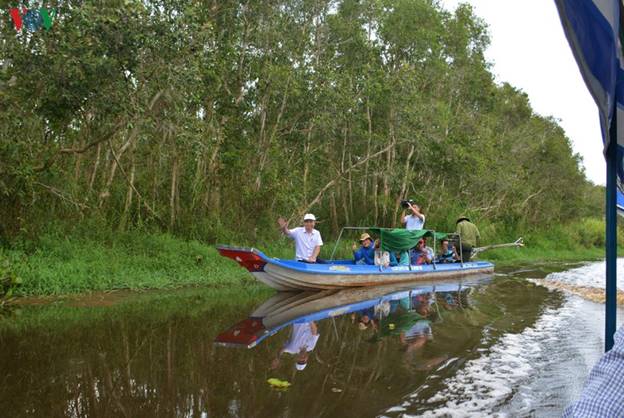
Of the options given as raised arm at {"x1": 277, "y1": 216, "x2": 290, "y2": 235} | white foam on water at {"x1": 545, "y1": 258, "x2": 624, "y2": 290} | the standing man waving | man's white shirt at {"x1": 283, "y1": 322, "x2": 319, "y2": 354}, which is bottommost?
man's white shirt at {"x1": 283, "y1": 322, "x2": 319, "y2": 354}

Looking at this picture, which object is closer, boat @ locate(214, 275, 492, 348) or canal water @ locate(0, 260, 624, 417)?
canal water @ locate(0, 260, 624, 417)

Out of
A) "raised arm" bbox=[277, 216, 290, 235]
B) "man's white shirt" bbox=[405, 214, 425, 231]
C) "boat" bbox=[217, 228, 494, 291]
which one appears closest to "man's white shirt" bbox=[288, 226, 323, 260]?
"raised arm" bbox=[277, 216, 290, 235]

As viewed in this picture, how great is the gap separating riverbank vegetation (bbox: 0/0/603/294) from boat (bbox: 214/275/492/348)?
2.54m

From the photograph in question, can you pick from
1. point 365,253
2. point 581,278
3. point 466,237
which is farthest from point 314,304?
point 581,278

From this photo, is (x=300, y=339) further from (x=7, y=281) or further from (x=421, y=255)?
(x=421, y=255)

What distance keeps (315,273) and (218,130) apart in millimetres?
5256

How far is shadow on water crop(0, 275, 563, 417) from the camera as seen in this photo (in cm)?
467

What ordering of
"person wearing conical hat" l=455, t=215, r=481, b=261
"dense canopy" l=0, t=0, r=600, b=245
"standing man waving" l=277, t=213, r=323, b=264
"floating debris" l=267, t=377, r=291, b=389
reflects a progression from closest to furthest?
"floating debris" l=267, t=377, r=291, b=389
"dense canopy" l=0, t=0, r=600, b=245
"standing man waving" l=277, t=213, r=323, b=264
"person wearing conical hat" l=455, t=215, r=481, b=261

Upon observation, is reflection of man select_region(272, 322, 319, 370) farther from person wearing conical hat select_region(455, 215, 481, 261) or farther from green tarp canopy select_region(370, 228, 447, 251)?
person wearing conical hat select_region(455, 215, 481, 261)

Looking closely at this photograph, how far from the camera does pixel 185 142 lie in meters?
11.2

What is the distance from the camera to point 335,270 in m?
12.1

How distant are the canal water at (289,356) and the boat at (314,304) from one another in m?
0.04

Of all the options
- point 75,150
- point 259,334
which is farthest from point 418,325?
point 75,150

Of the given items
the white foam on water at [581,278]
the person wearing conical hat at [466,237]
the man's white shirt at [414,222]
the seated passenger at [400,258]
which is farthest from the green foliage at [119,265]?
the white foam on water at [581,278]
